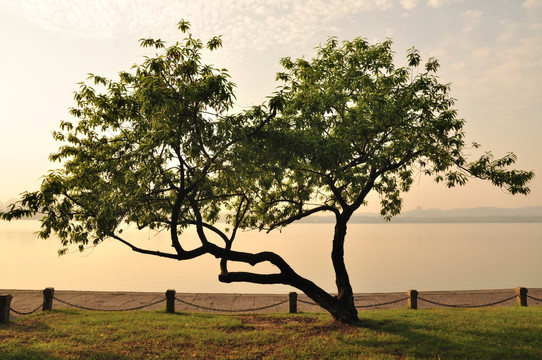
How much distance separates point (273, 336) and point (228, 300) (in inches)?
288

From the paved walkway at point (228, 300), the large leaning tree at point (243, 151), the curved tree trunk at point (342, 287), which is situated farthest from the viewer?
the paved walkway at point (228, 300)

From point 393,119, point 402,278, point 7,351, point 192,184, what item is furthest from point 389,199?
point 402,278

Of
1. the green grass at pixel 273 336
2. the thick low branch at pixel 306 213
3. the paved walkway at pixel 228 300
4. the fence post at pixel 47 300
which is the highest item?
the thick low branch at pixel 306 213

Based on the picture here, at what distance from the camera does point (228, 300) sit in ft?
61.4

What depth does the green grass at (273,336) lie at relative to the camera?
1023 centimetres

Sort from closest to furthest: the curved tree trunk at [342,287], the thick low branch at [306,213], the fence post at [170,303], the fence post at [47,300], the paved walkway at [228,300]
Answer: the curved tree trunk at [342,287] → the thick low branch at [306,213] → the fence post at [47,300] → the fence post at [170,303] → the paved walkway at [228,300]

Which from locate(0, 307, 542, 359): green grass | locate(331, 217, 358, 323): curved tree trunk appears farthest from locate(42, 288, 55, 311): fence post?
locate(331, 217, 358, 323): curved tree trunk

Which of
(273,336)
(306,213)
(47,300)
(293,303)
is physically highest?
(306,213)

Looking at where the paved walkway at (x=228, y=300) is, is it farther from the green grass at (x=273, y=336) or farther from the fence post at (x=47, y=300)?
the green grass at (x=273, y=336)

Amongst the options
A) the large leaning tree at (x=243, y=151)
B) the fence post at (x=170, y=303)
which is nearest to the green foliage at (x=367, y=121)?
the large leaning tree at (x=243, y=151)

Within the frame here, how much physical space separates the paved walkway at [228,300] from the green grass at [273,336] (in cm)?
216

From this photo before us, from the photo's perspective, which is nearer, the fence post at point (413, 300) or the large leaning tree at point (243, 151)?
the large leaning tree at point (243, 151)

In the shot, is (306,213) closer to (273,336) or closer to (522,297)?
(273,336)

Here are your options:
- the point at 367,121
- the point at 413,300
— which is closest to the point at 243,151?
the point at 367,121
